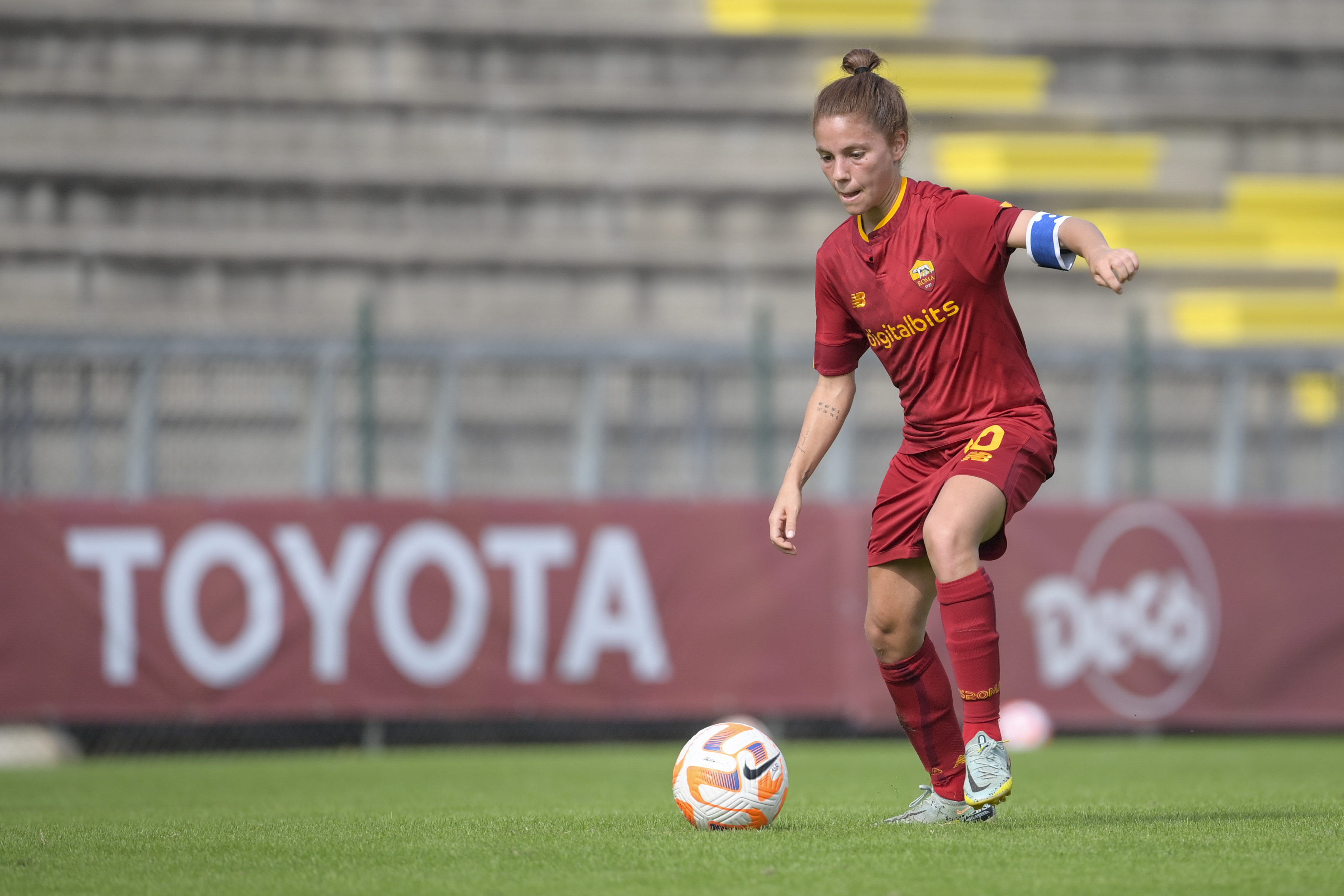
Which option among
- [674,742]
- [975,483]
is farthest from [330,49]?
[975,483]

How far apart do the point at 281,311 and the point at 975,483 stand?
1050 centimetres

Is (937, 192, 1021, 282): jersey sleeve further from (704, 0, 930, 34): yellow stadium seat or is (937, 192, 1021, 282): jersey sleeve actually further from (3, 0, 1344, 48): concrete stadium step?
(704, 0, 930, 34): yellow stadium seat

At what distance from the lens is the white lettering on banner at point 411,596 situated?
9602 mm

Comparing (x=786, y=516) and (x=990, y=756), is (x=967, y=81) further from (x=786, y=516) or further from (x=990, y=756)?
(x=990, y=756)

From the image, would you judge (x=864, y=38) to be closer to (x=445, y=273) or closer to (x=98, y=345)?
(x=445, y=273)

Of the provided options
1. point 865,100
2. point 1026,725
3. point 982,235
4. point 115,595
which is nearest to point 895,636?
point 982,235

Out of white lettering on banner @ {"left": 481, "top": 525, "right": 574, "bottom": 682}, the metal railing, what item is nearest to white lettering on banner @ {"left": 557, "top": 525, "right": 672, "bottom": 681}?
white lettering on banner @ {"left": 481, "top": 525, "right": 574, "bottom": 682}

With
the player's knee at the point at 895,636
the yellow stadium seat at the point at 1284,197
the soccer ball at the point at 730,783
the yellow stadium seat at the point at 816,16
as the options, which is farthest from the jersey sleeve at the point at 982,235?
the yellow stadium seat at the point at 1284,197

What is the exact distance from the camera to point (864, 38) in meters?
16.7

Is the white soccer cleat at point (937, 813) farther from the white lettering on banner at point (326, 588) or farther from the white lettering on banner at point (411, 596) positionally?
the white lettering on banner at point (326, 588)

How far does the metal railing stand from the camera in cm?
1009

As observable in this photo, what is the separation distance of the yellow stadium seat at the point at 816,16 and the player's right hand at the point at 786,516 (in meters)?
12.1

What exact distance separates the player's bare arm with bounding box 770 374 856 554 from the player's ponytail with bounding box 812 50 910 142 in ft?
2.68

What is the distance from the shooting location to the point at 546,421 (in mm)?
11859
